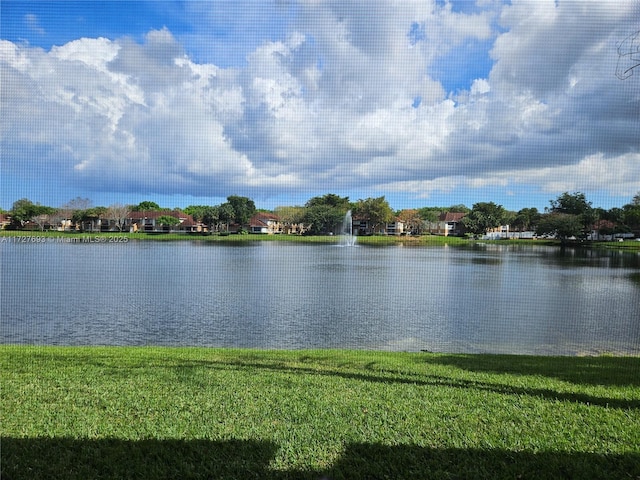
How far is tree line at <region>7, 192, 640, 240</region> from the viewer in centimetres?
1800

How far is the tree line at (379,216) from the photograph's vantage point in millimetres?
18000

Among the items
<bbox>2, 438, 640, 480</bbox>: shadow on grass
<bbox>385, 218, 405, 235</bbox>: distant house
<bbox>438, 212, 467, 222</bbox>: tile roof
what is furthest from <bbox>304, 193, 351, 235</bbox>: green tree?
<bbox>2, 438, 640, 480</bbox>: shadow on grass

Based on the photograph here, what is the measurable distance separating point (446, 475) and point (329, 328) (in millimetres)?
5455

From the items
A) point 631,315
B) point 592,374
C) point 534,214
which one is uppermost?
point 534,214

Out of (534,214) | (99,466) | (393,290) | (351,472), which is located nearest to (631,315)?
(393,290)

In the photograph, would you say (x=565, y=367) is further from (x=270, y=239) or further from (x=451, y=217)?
(x=451, y=217)

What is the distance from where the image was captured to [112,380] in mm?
2877

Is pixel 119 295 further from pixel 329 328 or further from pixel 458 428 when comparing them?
pixel 458 428

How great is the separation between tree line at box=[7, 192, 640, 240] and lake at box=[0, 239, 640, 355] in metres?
2.99

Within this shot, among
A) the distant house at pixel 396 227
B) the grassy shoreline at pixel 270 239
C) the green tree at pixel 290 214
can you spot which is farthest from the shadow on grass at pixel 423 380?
the distant house at pixel 396 227

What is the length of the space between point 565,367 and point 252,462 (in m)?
3.16

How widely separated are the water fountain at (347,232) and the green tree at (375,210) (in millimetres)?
1231

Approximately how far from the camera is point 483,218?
91.1 ft

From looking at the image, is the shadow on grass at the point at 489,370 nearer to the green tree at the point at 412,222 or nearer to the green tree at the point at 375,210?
the green tree at the point at 375,210
